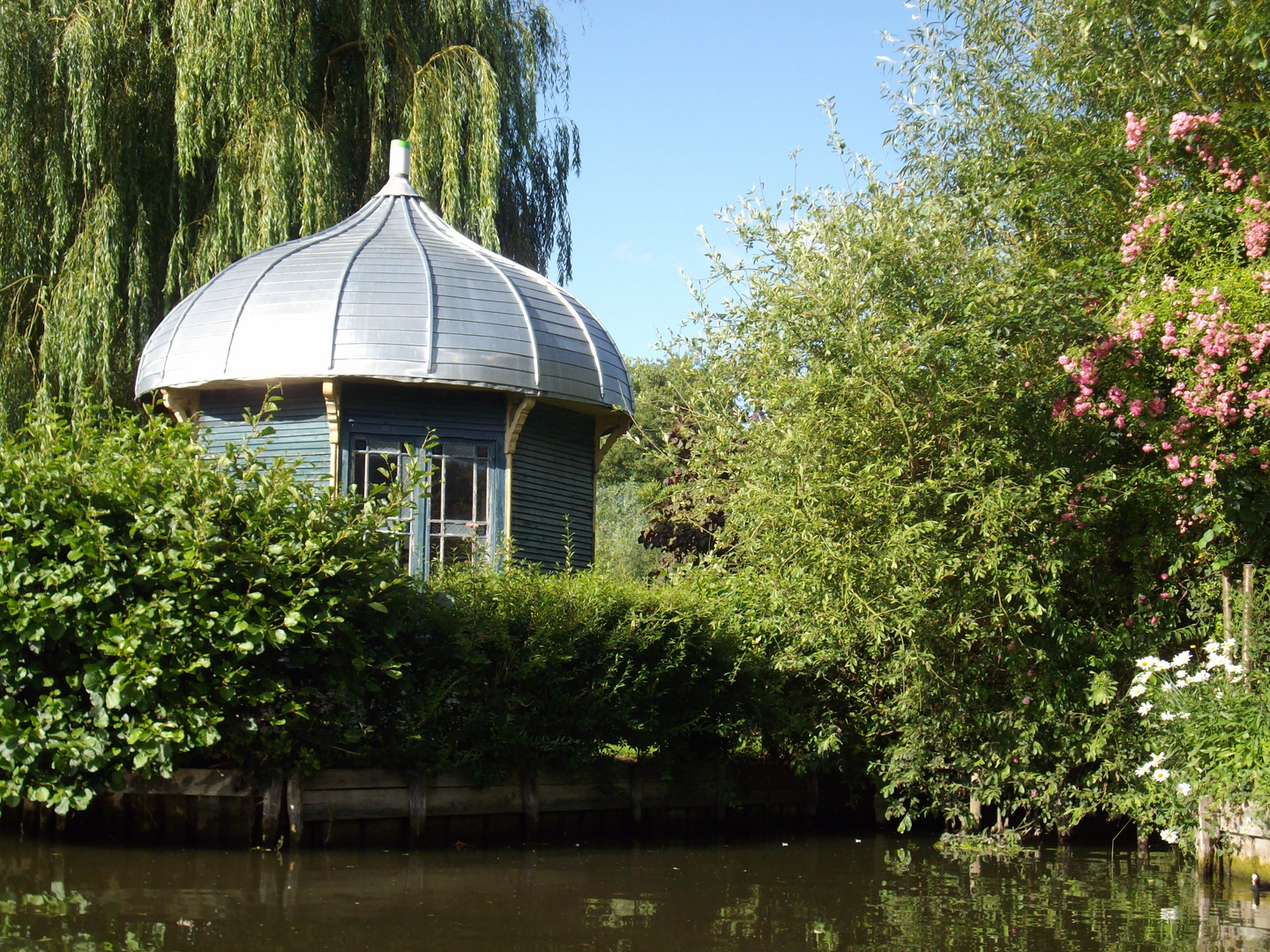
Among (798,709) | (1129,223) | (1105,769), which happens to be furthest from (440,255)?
(1105,769)

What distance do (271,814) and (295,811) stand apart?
0.17 m

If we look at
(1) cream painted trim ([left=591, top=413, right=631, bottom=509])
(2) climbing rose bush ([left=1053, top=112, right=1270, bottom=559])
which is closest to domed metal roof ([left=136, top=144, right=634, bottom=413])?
(1) cream painted trim ([left=591, top=413, right=631, bottom=509])

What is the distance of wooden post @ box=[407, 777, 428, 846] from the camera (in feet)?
31.9

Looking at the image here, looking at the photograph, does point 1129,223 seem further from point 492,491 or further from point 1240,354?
point 492,491

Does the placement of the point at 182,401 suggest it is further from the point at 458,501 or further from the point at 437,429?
the point at 458,501

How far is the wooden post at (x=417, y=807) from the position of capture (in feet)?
31.9

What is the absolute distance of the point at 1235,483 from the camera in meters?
8.74

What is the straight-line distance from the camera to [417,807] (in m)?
9.76

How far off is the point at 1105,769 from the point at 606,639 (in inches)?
156

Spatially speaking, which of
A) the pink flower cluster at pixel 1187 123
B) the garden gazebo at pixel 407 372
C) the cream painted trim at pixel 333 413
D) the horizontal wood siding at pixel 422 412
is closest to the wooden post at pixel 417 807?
the garden gazebo at pixel 407 372

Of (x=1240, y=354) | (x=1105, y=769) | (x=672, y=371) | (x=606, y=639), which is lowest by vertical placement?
(x=1105, y=769)

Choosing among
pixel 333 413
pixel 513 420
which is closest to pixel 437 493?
pixel 513 420

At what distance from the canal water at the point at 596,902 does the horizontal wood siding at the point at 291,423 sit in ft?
18.3

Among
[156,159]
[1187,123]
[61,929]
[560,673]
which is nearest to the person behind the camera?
[61,929]
